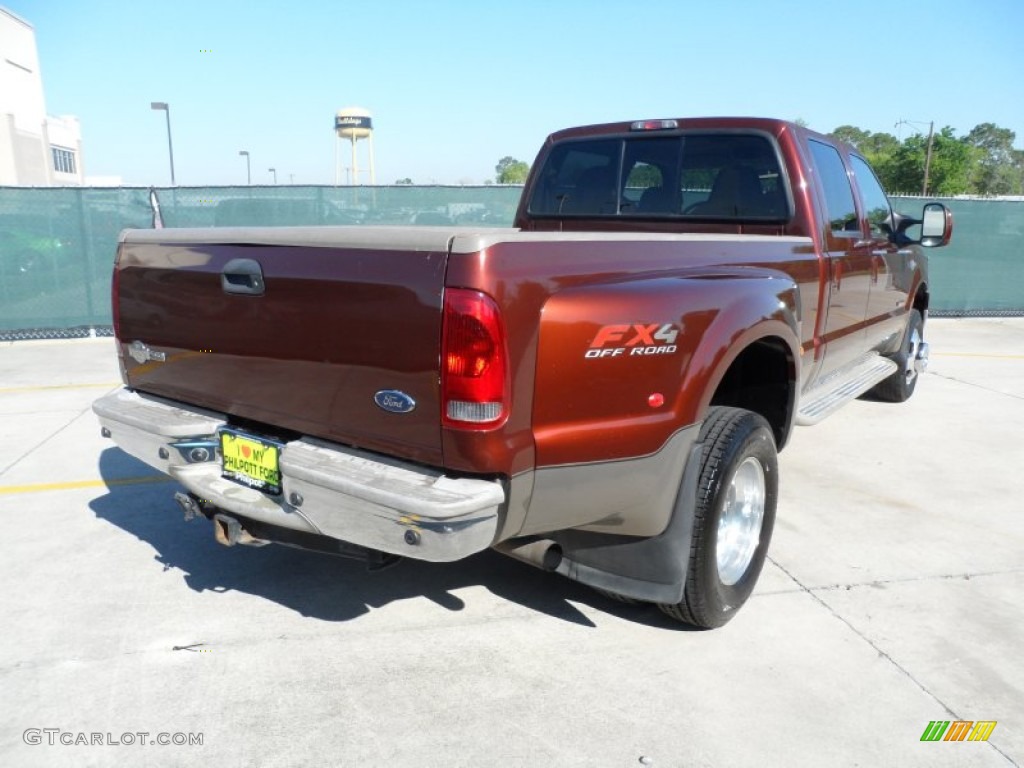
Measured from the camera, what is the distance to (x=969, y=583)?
3.66 meters

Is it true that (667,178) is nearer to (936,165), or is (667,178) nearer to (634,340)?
(634,340)

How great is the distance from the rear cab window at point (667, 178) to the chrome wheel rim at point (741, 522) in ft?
4.83

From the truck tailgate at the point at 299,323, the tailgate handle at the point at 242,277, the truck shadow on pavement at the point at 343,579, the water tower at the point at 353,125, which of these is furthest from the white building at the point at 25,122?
the tailgate handle at the point at 242,277

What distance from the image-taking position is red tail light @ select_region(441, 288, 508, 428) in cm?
224

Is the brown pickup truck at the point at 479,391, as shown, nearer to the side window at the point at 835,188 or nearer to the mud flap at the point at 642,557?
the mud flap at the point at 642,557

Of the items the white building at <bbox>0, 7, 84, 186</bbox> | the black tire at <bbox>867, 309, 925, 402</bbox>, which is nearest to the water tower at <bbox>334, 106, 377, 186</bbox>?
the white building at <bbox>0, 7, 84, 186</bbox>

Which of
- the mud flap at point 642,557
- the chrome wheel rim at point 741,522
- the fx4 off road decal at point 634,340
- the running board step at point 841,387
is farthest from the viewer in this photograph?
the running board step at point 841,387

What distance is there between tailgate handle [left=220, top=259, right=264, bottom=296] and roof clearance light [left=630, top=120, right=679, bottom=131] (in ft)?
8.85

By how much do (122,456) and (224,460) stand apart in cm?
301

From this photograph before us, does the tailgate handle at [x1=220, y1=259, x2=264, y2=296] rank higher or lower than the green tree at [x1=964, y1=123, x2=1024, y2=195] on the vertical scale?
lower

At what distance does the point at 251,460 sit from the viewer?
282 centimetres

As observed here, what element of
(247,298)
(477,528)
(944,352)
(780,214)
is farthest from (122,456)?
(944,352)

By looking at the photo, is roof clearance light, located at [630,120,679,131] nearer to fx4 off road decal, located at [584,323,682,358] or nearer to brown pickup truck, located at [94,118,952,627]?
brown pickup truck, located at [94,118,952,627]

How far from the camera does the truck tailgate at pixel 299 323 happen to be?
7.73 feet
